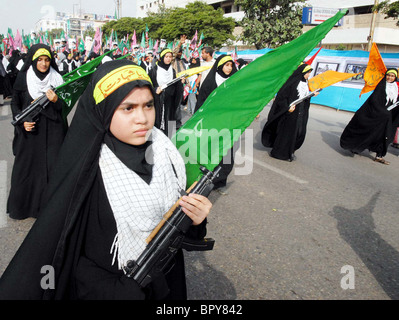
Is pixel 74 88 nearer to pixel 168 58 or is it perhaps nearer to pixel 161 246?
pixel 161 246

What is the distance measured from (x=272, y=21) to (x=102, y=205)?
29.4 m

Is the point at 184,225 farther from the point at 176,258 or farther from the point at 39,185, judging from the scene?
the point at 39,185

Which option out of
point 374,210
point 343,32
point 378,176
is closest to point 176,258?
point 374,210

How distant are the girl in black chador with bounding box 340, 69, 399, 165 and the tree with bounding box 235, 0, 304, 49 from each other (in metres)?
22.3

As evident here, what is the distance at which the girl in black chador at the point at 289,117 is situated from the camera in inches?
249

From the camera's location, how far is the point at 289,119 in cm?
655

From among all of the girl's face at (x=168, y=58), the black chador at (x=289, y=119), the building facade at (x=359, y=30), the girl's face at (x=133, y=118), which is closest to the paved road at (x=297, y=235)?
the black chador at (x=289, y=119)

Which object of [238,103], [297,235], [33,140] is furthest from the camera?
[33,140]

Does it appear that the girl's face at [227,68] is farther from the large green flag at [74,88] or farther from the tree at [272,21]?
the tree at [272,21]

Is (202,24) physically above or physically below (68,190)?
above

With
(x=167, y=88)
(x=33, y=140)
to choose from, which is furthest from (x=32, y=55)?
(x=167, y=88)

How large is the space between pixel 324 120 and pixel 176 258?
409 inches

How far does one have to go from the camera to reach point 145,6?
7825cm

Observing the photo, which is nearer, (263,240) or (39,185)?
(263,240)
